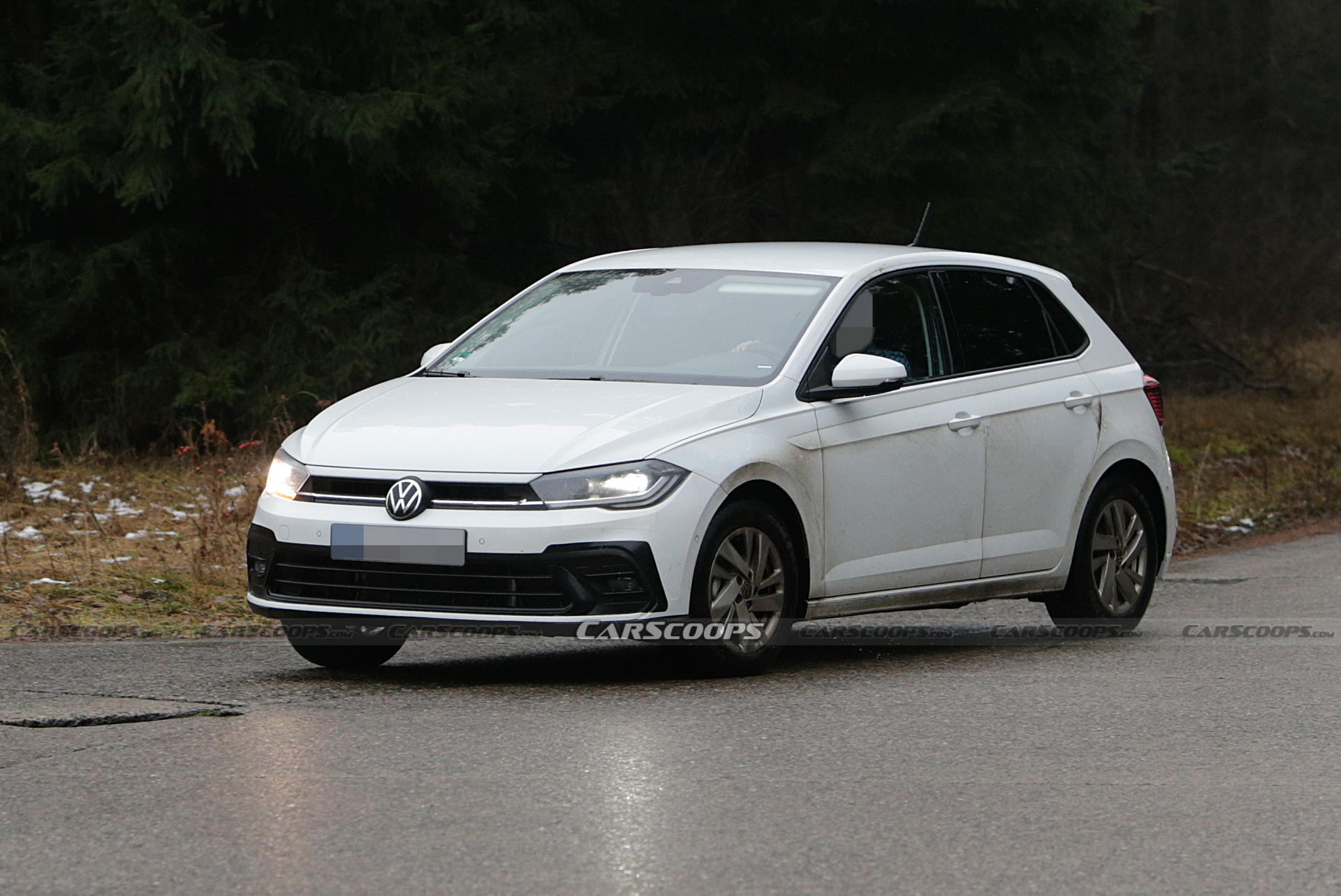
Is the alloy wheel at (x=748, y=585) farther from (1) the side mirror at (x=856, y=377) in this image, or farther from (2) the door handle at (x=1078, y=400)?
(2) the door handle at (x=1078, y=400)

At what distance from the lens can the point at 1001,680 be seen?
314 inches

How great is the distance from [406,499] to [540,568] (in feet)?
1.81

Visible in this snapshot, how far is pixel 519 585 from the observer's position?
7.22 metres

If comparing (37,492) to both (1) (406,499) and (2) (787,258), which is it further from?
(1) (406,499)

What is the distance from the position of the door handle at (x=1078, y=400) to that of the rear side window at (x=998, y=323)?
0.22 meters

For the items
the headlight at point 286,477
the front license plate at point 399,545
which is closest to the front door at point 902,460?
the front license plate at point 399,545

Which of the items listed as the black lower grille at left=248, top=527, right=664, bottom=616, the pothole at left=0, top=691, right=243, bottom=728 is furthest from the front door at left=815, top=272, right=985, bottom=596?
the pothole at left=0, top=691, right=243, bottom=728

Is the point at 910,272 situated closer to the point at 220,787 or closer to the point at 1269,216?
the point at 220,787

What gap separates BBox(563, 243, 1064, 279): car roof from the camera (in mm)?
8797

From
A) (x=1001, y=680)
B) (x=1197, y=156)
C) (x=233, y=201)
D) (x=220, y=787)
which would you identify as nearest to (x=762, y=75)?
(x=233, y=201)

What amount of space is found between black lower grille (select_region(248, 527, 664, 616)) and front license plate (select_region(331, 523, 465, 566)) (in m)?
0.03

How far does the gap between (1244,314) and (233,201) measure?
65.5 feet

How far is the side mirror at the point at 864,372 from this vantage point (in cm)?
805

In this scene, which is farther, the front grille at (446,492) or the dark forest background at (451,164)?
the dark forest background at (451,164)
